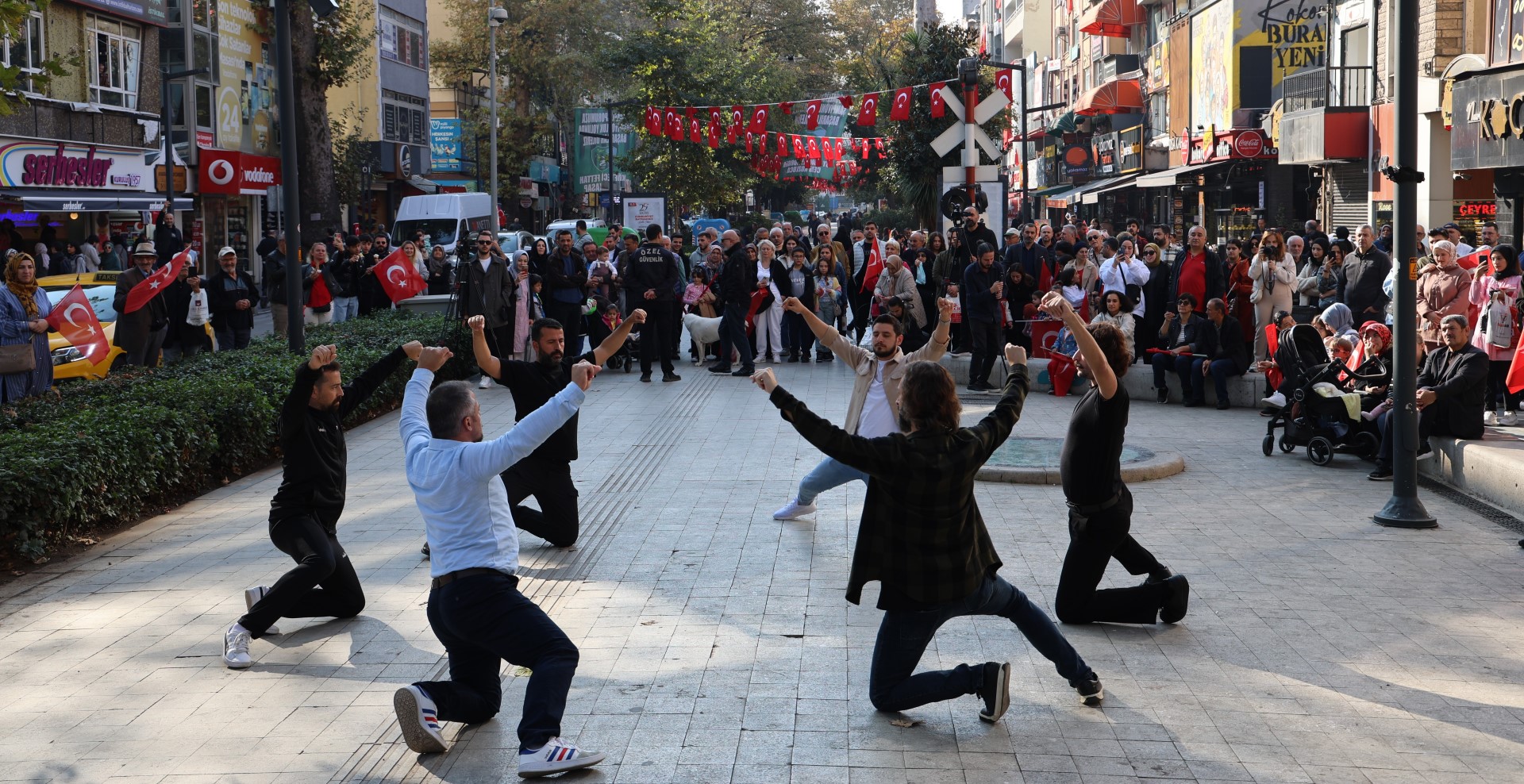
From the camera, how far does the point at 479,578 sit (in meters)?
5.00

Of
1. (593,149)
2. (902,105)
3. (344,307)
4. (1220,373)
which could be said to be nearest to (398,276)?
(344,307)

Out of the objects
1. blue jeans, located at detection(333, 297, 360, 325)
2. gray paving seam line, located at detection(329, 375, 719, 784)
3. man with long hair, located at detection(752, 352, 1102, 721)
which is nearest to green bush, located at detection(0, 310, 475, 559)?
gray paving seam line, located at detection(329, 375, 719, 784)

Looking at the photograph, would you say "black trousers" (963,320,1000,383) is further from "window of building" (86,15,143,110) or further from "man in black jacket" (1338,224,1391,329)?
"window of building" (86,15,143,110)

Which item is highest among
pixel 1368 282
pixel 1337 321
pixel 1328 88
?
pixel 1328 88

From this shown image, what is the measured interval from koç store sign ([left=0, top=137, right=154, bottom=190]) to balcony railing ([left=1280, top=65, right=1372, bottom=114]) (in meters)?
24.8

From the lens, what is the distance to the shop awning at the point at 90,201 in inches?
1072

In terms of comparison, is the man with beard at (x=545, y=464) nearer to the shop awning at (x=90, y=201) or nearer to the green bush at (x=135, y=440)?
the green bush at (x=135, y=440)

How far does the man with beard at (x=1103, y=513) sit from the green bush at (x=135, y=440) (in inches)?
222

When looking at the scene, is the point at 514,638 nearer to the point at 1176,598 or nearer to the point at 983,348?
the point at 1176,598

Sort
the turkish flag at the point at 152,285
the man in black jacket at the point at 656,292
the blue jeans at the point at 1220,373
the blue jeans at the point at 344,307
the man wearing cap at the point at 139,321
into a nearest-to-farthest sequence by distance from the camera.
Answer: the turkish flag at the point at 152,285
the man wearing cap at the point at 139,321
the blue jeans at the point at 1220,373
the man in black jacket at the point at 656,292
the blue jeans at the point at 344,307

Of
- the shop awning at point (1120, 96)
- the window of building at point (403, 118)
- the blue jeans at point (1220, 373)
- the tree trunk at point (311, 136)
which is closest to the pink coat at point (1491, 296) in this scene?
the blue jeans at point (1220, 373)

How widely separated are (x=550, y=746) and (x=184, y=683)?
2102 mm

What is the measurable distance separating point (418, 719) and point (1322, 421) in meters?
8.72

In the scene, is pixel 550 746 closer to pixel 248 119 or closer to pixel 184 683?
pixel 184 683
